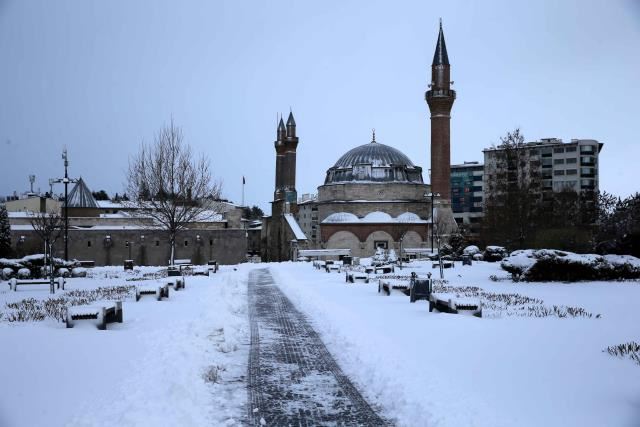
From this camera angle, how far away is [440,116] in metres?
58.5

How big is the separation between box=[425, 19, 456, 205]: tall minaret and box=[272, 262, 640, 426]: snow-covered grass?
45.5 meters

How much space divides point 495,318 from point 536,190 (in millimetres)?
31678

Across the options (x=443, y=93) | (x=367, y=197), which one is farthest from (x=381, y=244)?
(x=443, y=93)

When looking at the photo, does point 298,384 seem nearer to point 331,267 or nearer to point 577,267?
point 577,267

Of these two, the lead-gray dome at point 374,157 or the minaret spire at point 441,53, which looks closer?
the minaret spire at point 441,53

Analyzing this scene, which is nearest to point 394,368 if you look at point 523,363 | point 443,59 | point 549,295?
point 523,363

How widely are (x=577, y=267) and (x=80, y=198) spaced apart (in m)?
58.2

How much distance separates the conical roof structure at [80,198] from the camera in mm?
65188

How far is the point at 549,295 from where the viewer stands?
1627 cm

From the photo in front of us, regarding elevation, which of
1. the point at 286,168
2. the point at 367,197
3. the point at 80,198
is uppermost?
the point at 286,168

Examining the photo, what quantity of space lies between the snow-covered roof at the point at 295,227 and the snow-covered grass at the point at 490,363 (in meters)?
52.5

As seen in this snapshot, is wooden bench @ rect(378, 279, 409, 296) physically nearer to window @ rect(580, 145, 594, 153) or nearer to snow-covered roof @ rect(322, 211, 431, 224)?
snow-covered roof @ rect(322, 211, 431, 224)

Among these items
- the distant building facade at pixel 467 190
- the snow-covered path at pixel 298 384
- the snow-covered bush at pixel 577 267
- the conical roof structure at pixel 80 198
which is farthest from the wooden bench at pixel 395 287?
the distant building facade at pixel 467 190

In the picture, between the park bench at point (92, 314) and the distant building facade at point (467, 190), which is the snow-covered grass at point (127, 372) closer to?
the park bench at point (92, 314)
